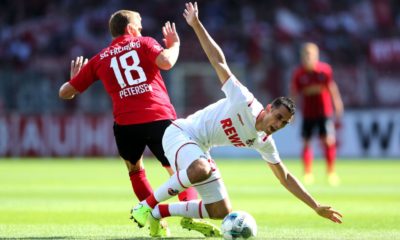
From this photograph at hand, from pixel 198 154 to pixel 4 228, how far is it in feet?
7.69

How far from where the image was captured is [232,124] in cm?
791

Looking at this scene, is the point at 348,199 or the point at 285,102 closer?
the point at 285,102

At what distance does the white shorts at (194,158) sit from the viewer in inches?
312

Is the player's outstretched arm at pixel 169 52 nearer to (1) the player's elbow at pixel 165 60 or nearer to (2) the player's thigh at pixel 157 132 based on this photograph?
(1) the player's elbow at pixel 165 60

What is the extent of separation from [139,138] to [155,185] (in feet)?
20.7

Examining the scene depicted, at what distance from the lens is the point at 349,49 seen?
2641cm

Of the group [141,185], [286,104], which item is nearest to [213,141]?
[286,104]

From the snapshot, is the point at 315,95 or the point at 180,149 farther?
the point at 315,95

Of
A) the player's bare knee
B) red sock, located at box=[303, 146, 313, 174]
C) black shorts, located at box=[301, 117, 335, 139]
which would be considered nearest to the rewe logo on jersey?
the player's bare knee

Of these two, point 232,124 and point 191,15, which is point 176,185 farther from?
point 191,15

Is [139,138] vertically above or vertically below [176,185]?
above

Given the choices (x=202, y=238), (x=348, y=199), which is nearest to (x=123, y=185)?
(x=348, y=199)

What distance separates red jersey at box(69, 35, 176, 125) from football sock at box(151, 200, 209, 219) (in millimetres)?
995

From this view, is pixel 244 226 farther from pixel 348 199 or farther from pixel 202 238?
pixel 348 199
